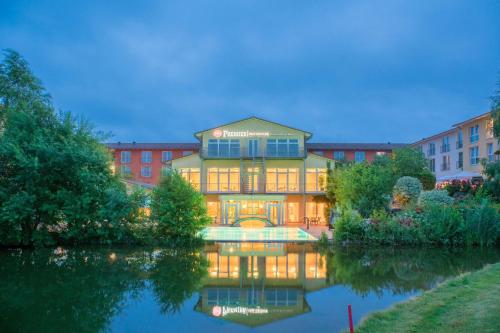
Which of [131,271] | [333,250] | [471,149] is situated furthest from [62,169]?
[471,149]

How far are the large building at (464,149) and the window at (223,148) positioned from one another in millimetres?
18355

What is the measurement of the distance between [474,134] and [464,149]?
6.56 feet

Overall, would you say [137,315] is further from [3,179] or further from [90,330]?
[3,179]

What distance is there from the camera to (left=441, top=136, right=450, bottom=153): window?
44.1 m

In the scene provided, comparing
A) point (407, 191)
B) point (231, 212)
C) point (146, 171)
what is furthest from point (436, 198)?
point (146, 171)

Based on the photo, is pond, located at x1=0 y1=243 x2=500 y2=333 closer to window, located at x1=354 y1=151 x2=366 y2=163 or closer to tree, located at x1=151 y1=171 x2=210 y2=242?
tree, located at x1=151 y1=171 x2=210 y2=242

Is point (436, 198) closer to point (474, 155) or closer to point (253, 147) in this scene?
point (253, 147)

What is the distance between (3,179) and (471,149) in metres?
40.3

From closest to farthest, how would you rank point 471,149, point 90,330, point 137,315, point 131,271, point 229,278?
point 90,330
point 137,315
point 229,278
point 131,271
point 471,149

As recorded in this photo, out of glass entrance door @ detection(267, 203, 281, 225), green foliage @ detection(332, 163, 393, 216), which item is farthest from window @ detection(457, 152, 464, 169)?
glass entrance door @ detection(267, 203, 281, 225)

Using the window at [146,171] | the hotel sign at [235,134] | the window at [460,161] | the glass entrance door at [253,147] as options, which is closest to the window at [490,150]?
the window at [460,161]

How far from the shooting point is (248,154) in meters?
33.1

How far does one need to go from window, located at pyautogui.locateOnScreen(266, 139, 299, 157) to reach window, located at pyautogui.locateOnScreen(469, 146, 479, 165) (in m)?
19.1

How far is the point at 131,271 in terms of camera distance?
13031mm
